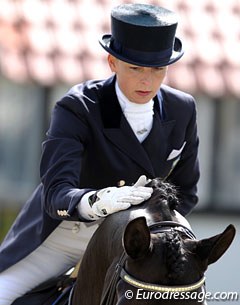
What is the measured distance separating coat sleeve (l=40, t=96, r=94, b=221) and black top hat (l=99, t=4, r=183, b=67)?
28cm

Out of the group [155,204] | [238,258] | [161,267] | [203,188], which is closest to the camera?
[161,267]

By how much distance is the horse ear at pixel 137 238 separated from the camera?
3.92 meters

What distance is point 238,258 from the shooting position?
10945 millimetres

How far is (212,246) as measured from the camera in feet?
13.2

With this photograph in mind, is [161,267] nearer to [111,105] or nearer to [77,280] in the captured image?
[77,280]

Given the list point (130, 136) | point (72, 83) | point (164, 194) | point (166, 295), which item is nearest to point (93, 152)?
point (130, 136)

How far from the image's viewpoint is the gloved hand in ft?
13.8

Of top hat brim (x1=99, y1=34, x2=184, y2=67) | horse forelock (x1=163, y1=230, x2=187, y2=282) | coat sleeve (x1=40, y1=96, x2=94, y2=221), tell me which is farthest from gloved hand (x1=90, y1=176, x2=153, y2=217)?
top hat brim (x1=99, y1=34, x2=184, y2=67)

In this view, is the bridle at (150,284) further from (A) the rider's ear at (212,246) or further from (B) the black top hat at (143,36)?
(B) the black top hat at (143,36)

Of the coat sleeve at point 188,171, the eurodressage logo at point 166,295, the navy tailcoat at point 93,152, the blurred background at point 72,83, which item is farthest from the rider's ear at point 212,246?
the blurred background at point 72,83

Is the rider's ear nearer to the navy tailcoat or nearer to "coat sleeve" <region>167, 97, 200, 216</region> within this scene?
the navy tailcoat

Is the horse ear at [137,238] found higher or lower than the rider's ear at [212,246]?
higher

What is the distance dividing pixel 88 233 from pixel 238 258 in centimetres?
612

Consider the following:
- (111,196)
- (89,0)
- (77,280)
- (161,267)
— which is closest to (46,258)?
(77,280)
